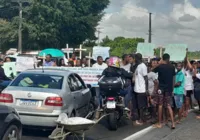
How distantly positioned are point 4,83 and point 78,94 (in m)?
3.02

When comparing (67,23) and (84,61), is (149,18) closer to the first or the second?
(67,23)

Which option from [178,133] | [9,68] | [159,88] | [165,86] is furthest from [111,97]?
[9,68]

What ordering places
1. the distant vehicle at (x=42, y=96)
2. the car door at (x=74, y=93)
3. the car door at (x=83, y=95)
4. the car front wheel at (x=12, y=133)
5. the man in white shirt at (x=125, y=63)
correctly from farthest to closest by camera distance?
the man in white shirt at (x=125, y=63) < the car door at (x=83, y=95) < the car door at (x=74, y=93) < the distant vehicle at (x=42, y=96) < the car front wheel at (x=12, y=133)

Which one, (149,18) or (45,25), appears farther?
(149,18)

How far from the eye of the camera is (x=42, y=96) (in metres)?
8.67

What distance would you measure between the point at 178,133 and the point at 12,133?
13.8 feet

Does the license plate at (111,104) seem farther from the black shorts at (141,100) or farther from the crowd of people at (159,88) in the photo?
the black shorts at (141,100)

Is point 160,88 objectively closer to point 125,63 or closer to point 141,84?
point 141,84

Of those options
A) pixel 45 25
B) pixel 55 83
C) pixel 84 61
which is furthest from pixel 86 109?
pixel 45 25

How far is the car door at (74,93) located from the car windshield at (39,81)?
1.05ft

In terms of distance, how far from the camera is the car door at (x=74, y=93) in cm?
943

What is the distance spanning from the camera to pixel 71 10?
148ft

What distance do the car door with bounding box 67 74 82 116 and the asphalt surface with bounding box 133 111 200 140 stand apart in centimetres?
162

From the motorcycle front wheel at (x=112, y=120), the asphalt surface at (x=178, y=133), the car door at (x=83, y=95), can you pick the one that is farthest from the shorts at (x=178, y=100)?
the car door at (x=83, y=95)
